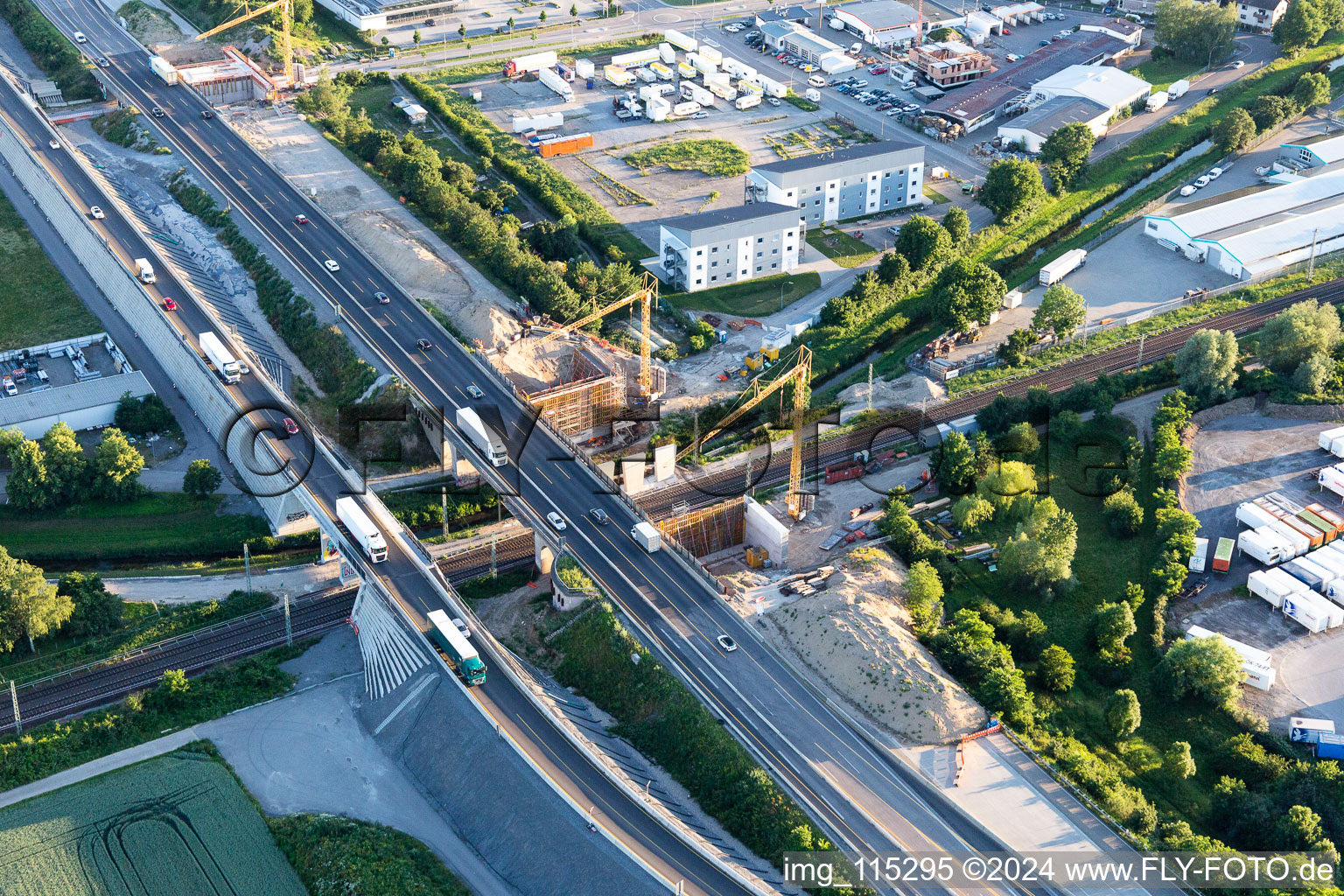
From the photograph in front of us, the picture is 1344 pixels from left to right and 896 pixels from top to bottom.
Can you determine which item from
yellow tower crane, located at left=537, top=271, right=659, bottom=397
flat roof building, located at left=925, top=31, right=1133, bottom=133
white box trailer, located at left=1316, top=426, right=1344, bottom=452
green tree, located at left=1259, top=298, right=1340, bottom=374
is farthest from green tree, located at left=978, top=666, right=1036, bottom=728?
flat roof building, located at left=925, top=31, right=1133, bottom=133

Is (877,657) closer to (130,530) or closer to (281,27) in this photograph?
(130,530)

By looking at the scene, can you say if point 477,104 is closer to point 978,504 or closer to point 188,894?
point 978,504

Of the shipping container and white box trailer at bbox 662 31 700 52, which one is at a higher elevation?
white box trailer at bbox 662 31 700 52

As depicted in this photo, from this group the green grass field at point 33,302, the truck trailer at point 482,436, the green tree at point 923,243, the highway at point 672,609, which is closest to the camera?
the highway at point 672,609

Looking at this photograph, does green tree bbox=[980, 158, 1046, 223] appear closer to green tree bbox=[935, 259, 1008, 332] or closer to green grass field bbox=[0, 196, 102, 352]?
green tree bbox=[935, 259, 1008, 332]

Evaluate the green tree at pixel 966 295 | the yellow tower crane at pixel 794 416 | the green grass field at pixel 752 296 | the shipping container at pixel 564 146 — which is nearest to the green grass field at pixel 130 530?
the yellow tower crane at pixel 794 416

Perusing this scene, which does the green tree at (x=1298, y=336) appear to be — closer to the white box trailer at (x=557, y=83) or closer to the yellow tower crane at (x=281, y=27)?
the white box trailer at (x=557, y=83)
